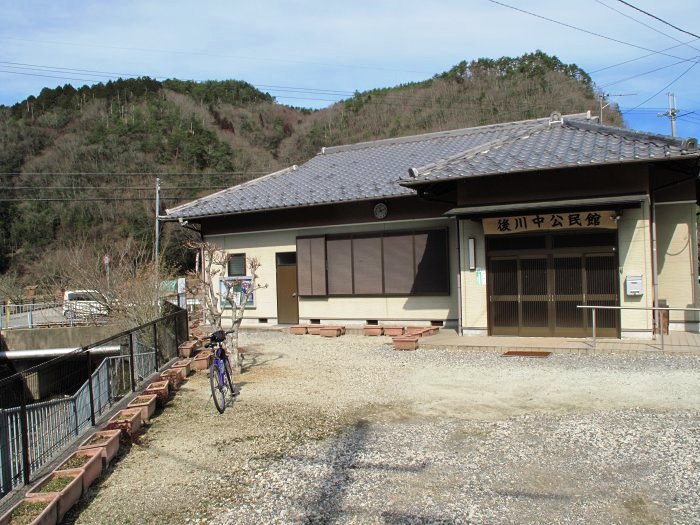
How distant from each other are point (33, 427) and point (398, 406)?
389cm

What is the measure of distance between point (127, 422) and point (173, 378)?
2364 millimetres

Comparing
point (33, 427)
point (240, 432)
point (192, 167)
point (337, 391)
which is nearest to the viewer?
point (33, 427)

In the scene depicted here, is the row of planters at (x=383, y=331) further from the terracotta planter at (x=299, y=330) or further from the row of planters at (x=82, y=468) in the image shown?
the row of planters at (x=82, y=468)

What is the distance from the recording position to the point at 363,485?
4.35 m

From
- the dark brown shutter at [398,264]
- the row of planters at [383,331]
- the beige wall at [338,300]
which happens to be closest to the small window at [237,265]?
the beige wall at [338,300]

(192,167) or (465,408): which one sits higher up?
(192,167)

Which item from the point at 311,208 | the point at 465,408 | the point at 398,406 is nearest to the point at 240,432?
the point at 398,406

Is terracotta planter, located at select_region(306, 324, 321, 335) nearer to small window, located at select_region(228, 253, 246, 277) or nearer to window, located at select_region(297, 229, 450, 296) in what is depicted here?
window, located at select_region(297, 229, 450, 296)

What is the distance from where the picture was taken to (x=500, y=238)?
39.2 ft

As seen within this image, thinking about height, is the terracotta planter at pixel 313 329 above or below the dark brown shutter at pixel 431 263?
below

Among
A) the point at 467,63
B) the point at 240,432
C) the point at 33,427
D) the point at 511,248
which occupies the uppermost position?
the point at 467,63

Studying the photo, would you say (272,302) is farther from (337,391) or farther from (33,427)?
(33,427)

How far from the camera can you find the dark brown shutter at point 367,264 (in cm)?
1466

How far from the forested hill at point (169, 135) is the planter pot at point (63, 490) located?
3613 centimetres
